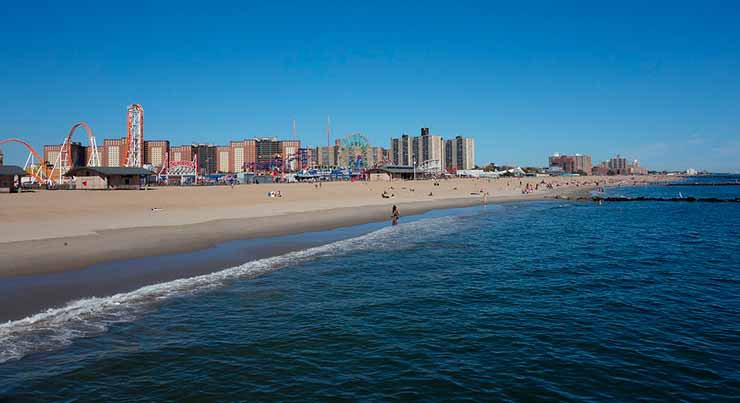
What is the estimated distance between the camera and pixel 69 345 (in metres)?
10.7

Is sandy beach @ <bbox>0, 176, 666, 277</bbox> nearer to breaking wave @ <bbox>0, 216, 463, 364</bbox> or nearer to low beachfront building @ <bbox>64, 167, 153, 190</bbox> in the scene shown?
breaking wave @ <bbox>0, 216, 463, 364</bbox>

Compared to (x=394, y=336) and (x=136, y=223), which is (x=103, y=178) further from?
(x=394, y=336)

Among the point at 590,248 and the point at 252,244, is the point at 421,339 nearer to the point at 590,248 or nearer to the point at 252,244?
the point at 252,244

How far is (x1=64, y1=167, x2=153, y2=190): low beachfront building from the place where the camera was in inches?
2244

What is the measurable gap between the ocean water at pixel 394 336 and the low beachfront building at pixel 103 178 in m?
46.5

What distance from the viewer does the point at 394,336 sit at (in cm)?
1151

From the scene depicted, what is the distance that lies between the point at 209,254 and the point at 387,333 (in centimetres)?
1382

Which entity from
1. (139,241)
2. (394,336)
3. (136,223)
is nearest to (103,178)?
(136,223)

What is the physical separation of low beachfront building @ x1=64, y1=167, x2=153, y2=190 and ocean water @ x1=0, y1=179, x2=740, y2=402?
4652 centimetres

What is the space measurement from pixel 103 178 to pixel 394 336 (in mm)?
57460

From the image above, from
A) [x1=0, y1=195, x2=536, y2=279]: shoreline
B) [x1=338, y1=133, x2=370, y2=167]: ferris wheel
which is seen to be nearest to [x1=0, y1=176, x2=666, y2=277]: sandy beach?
[x1=0, y1=195, x2=536, y2=279]: shoreline

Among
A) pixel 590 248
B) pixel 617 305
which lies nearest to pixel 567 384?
pixel 617 305

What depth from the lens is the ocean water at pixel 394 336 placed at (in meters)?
8.74

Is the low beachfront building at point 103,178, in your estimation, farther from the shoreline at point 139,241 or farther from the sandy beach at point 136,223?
the shoreline at point 139,241
